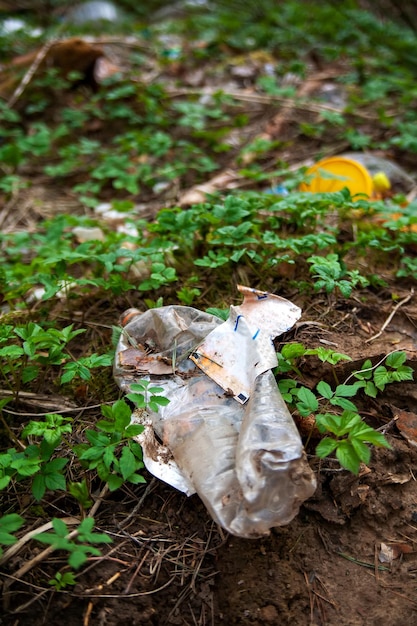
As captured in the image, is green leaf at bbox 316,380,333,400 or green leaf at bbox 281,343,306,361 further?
green leaf at bbox 281,343,306,361

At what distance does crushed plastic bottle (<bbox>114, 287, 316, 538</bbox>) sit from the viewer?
1205mm

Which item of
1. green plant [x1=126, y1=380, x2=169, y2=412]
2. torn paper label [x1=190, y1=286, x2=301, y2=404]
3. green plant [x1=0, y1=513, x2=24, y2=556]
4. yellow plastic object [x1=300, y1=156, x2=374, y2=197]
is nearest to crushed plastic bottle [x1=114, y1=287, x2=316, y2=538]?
torn paper label [x1=190, y1=286, x2=301, y2=404]

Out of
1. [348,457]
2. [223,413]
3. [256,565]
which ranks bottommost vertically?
[256,565]

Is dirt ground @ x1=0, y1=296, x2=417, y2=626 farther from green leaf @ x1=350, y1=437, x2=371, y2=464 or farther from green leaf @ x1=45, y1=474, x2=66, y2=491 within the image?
green leaf @ x1=350, y1=437, x2=371, y2=464

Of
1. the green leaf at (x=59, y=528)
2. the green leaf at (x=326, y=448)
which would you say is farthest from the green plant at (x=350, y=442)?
the green leaf at (x=59, y=528)

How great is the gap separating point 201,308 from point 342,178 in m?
1.16

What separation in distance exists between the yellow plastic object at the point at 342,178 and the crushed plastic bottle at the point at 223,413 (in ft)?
3.90

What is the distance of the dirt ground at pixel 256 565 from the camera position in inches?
49.4

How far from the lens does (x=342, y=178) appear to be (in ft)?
8.34

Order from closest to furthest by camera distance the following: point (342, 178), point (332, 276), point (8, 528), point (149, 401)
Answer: point (8, 528), point (149, 401), point (332, 276), point (342, 178)

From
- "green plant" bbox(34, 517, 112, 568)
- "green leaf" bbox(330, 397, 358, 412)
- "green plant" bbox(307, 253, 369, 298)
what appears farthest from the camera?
"green plant" bbox(307, 253, 369, 298)

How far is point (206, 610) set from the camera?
4.20 ft

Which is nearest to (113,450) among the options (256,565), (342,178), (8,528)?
(8,528)

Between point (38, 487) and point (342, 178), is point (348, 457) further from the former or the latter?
point (342, 178)
